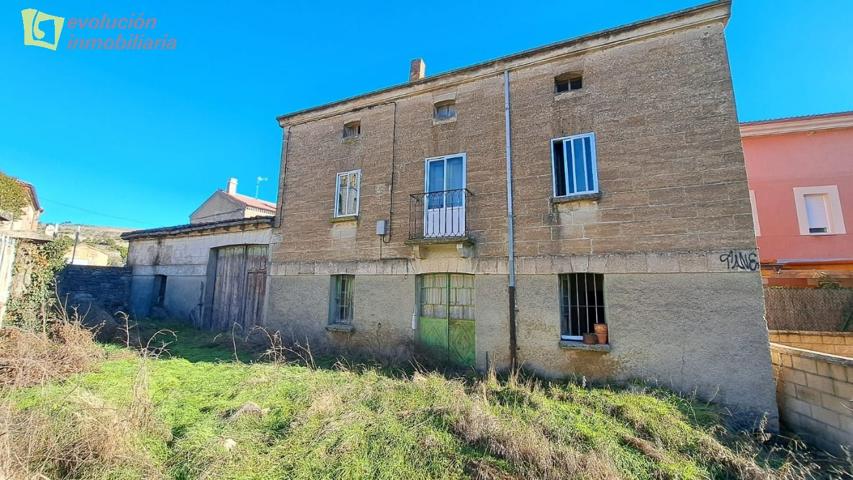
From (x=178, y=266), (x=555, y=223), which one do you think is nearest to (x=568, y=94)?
(x=555, y=223)

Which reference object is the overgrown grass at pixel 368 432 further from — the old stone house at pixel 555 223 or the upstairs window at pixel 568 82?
the upstairs window at pixel 568 82

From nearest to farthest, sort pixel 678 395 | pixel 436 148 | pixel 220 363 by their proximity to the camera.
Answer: pixel 678 395
pixel 220 363
pixel 436 148

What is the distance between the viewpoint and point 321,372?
25.8ft

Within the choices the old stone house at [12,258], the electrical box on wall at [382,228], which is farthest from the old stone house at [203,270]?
the old stone house at [12,258]

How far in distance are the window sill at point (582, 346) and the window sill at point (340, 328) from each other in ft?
18.2

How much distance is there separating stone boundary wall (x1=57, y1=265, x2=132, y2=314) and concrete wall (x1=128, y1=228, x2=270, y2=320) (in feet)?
1.23

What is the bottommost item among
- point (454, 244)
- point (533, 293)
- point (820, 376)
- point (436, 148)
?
point (820, 376)

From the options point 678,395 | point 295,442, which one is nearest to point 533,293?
point 678,395

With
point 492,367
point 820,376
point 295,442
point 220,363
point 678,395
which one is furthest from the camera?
point 220,363

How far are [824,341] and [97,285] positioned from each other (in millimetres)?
22024

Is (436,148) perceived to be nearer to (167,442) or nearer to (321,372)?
(321,372)

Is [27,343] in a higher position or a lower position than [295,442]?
higher

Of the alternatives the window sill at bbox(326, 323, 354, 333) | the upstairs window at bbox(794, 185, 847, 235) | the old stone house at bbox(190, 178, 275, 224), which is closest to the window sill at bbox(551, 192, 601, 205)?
the window sill at bbox(326, 323, 354, 333)

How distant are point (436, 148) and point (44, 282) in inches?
410
